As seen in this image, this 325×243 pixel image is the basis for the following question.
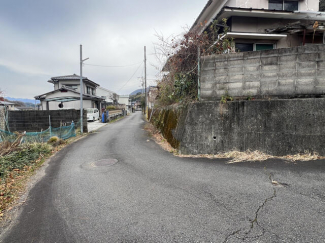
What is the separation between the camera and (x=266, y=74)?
18.0ft

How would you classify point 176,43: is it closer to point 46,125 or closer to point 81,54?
point 81,54

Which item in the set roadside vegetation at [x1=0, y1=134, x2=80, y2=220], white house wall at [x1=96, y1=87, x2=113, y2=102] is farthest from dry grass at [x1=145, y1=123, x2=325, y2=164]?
white house wall at [x1=96, y1=87, x2=113, y2=102]

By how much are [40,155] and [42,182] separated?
8.91 ft

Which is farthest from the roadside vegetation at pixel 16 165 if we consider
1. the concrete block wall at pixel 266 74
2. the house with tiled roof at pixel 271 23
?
the house with tiled roof at pixel 271 23

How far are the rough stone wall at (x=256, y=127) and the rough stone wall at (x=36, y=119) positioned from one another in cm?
1179

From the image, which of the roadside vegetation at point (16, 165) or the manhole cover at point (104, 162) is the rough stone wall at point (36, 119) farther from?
the manhole cover at point (104, 162)

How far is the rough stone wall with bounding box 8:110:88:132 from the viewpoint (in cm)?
1442

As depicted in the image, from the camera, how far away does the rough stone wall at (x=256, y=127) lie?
498cm

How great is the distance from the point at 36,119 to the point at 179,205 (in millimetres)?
15720

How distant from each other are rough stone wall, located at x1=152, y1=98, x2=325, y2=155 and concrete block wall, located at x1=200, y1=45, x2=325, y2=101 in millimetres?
394

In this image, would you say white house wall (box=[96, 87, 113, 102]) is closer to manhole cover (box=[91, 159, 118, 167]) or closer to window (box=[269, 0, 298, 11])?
window (box=[269, 0, 298, 11])

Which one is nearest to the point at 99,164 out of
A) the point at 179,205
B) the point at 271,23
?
the point at 179,205

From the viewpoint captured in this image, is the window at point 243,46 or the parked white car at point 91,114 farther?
the parked white car at point 91,114

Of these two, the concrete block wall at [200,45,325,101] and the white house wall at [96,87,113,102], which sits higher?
the white house wall at [96,87,113,102]
